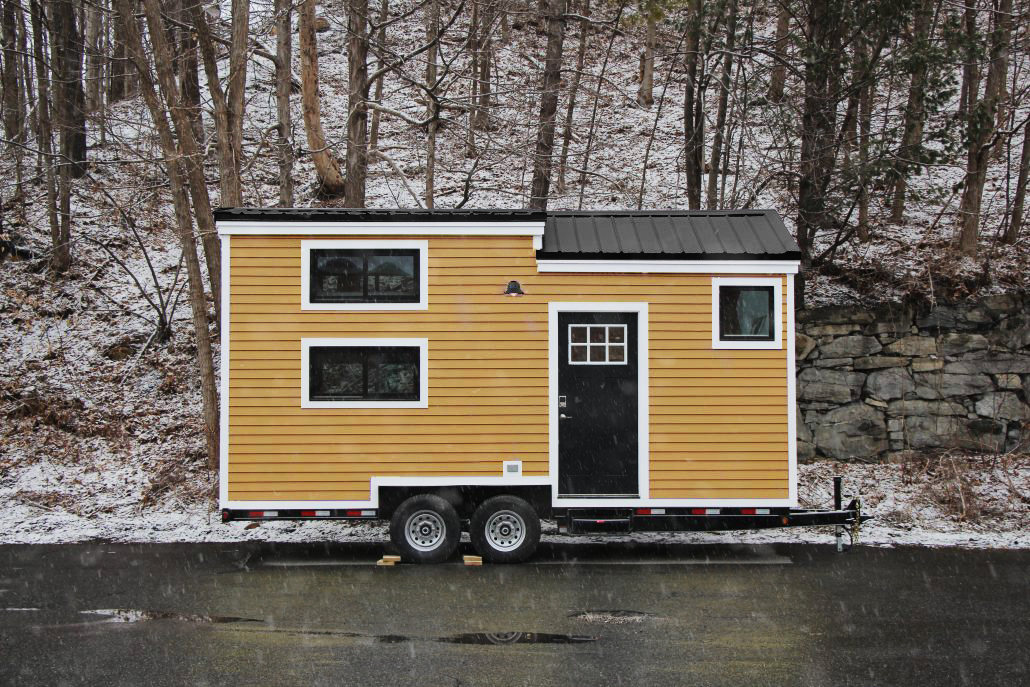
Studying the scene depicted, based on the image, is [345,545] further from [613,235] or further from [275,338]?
[613,235]

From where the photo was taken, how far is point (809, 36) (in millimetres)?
13914

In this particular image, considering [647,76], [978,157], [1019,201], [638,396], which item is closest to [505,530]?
[638,396]

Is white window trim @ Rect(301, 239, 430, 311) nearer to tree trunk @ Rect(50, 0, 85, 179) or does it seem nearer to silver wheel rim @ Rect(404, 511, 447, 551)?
silver wheel rim @ Rect(404, 511, 447, 551)

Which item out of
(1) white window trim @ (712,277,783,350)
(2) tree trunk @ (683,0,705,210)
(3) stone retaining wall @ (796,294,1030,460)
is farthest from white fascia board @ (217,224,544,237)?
(2) tree trunk @ (683,0,705,210)

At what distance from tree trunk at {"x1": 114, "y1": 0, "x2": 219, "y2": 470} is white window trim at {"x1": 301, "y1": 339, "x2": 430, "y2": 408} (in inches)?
→ 149

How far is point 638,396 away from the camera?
32.0 feet

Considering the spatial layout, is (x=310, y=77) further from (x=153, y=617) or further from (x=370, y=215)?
(x=153, y=617)

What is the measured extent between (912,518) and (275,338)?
8035 millimetres

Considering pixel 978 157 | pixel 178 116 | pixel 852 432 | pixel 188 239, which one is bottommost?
pixel 852 432

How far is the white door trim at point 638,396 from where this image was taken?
9562mm

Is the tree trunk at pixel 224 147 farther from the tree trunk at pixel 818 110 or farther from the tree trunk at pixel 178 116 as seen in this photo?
the tree trunk at pixel 818 110

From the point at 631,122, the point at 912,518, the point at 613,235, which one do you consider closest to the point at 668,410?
the point at 613,235

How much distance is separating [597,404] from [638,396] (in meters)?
0.46

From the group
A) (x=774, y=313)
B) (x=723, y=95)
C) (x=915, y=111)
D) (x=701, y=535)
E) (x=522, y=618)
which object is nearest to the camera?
(x=522, y=618)
